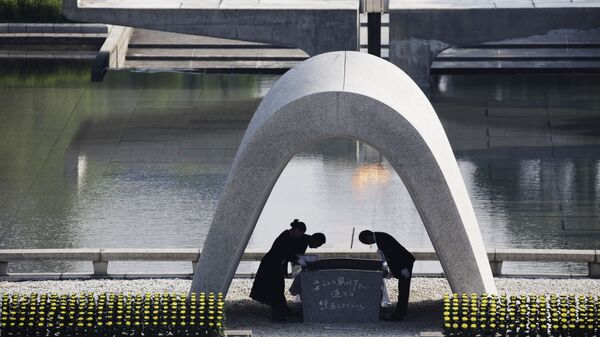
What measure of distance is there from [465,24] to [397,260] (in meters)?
17.2

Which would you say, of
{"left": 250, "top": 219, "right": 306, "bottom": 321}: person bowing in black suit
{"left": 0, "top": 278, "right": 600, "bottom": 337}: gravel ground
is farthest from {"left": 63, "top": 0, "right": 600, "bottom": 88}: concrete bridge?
{"left": 250, "top": 219, "right": 306, "bottom": 321}: person bowing in black suit

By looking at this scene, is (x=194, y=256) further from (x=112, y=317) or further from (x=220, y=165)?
(x=220, y=165)

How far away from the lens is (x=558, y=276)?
26.5m

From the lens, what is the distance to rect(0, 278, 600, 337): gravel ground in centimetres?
2319

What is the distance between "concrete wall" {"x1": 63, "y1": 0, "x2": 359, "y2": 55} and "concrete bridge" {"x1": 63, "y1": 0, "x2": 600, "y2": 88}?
2 centimetres

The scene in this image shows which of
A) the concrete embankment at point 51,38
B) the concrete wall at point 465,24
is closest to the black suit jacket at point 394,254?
the concrete wall at point 465,24

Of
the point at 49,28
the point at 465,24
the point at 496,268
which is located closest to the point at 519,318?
the point at 496,268

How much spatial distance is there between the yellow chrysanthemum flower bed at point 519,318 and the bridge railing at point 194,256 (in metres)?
4.34

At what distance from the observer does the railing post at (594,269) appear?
85.7 ft

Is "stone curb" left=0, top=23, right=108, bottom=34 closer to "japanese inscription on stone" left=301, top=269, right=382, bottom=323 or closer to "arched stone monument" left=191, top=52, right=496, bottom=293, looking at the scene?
"arched stone monument" left=191, top=52, right=496, bottom=293

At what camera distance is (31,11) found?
150ft

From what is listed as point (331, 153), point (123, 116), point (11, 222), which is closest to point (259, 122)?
point (11, 222)

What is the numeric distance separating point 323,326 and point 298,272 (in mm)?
913

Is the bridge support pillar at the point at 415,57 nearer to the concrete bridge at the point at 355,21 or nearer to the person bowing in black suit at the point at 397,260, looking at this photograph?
the concrete bridge at the point at 355,21
